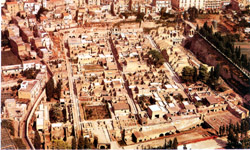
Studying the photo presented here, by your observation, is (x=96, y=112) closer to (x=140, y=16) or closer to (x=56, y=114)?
(x=56, y=114)

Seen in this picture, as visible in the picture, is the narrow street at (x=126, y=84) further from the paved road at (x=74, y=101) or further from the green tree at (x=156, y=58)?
the paved road at (x=74, y=101)

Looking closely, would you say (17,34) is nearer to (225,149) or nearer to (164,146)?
(164,146)

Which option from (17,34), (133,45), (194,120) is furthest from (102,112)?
(17,34)

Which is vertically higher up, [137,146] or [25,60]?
[25,60]

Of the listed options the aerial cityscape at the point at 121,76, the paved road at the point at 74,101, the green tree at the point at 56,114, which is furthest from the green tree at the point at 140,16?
the green tree at the point at 56,114

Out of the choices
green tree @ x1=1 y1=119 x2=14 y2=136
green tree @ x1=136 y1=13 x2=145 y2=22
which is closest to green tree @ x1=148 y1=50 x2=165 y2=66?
green tree @ x1=136 y1=13 x2=145 y2=22

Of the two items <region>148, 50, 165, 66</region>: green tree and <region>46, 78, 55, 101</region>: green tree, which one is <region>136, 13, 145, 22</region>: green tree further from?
<region>46, 78, 55, 101</region>: green tree

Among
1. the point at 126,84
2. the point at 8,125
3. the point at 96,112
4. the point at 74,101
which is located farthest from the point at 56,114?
the point at 126,84

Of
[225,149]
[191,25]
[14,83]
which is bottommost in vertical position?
[225,149]
